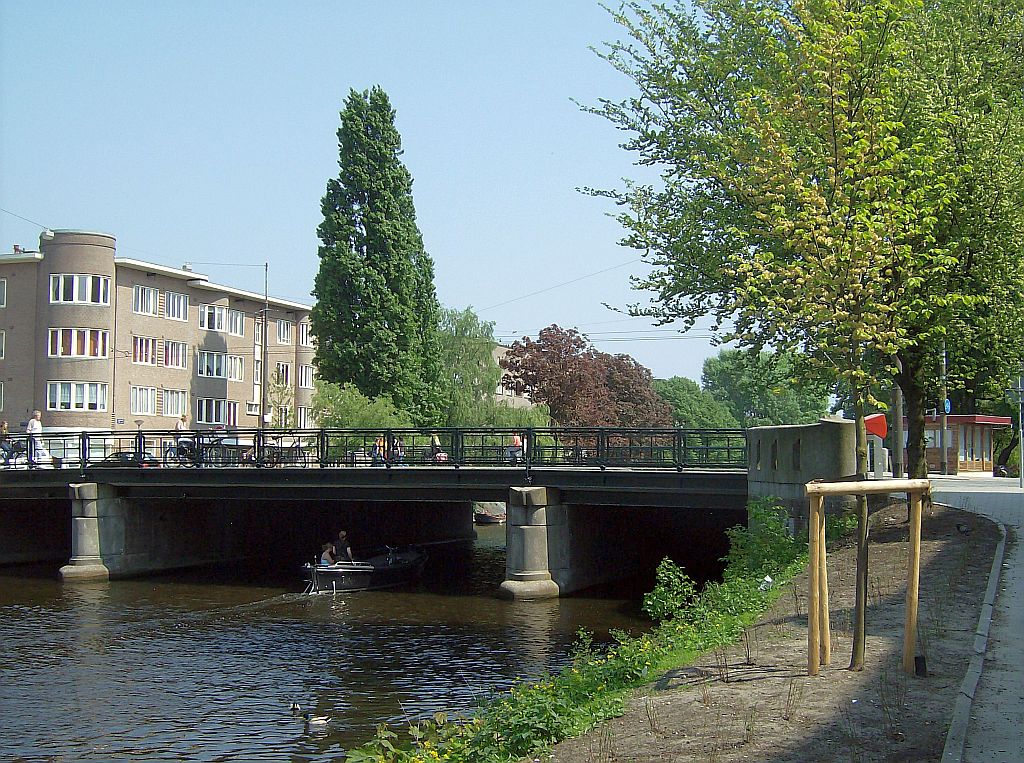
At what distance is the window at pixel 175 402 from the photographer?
6906cm

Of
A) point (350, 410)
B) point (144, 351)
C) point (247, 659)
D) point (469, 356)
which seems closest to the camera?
point (247, 659)

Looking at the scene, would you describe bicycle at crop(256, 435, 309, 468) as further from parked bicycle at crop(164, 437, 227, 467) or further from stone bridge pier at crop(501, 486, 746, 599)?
stone bridge pier at crop(501, 486, 746, 599)

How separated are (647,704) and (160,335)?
61594 mm

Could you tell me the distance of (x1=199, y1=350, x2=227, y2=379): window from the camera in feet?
237

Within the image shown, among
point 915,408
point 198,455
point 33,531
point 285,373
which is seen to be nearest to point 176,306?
point 285,373

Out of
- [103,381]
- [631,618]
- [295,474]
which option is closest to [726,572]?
[631,618]

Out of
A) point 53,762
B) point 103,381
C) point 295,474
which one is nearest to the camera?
point 53,762

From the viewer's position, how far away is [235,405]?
7681 centimetres

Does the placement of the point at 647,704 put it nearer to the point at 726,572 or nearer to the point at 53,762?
the point at 53,762

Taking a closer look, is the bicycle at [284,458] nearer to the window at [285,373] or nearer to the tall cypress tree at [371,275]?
the tall cypress tree at [371,275]

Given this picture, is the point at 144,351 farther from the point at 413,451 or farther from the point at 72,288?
the point at 413,451

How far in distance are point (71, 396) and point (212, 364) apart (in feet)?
40.7

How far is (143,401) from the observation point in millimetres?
66750

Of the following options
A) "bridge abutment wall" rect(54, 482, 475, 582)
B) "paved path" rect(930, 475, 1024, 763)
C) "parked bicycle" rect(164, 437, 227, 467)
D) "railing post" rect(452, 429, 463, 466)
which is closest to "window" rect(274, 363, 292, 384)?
"bridge abutment wall" rect(54, 482, 475, 582)
